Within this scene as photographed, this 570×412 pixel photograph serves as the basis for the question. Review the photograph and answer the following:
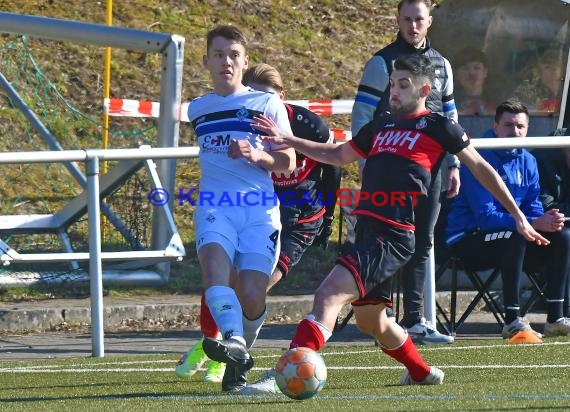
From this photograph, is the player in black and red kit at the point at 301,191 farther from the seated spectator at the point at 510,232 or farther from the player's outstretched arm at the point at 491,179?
the player's outstretched arm at the point at 491,179

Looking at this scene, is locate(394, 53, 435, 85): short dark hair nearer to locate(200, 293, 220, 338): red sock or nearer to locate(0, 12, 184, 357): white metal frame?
locate(200, 293, 220, 338): red sock

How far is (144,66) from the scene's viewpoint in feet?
55.0

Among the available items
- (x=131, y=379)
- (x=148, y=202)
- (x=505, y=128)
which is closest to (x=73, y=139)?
(x=148, y=202)

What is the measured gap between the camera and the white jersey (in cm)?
720

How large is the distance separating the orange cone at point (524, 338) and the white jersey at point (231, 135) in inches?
110

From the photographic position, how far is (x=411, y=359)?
6.91 metres

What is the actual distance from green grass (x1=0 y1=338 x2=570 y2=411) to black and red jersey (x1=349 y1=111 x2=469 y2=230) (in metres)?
0.90

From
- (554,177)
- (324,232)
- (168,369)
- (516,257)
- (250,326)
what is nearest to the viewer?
(250,326)

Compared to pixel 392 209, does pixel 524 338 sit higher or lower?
lower

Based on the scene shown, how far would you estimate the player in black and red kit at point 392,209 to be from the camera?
6578 millimetres

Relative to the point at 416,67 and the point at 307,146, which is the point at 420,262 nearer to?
the point at 307,146

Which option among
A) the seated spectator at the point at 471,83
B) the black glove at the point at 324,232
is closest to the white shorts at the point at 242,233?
the black glove at the point at 324,232

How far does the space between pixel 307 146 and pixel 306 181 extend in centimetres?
171

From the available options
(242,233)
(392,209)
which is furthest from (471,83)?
(392,209)
